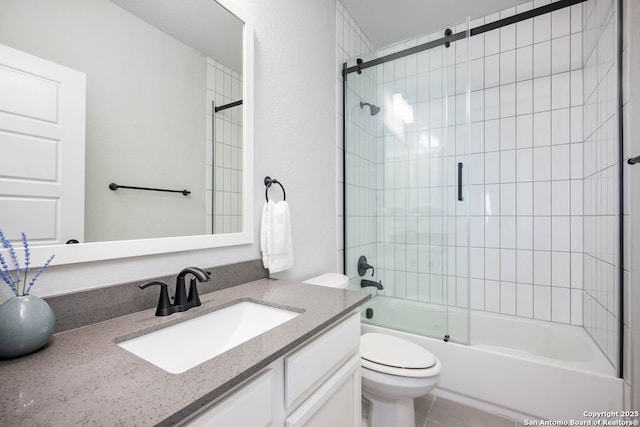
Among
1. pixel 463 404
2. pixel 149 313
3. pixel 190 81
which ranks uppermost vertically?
pixel 190 81

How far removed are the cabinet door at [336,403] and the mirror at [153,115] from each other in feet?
2.13

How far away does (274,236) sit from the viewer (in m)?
1.34

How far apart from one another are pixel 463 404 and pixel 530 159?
5.89 feet

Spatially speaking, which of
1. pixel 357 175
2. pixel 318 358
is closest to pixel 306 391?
pixel 318 358

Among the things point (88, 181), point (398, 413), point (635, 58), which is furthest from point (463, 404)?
point (88, 181)

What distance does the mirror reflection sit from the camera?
2.33ft

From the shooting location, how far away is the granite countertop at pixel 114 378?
1.41 ft

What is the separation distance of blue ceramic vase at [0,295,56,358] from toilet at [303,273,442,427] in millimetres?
1183

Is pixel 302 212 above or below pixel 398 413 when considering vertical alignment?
above

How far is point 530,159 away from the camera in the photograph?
220 cm

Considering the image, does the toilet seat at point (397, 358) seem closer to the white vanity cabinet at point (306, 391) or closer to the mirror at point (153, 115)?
the white vanity cabinet at point (306, 391)

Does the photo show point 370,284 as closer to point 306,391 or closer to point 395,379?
point 395,379

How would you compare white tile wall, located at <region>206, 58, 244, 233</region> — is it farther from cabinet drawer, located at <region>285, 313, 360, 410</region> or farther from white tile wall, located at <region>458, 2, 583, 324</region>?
white tile wall, located at <region>458, 2, 583, 324</region>

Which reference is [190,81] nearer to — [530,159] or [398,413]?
[398,413]
